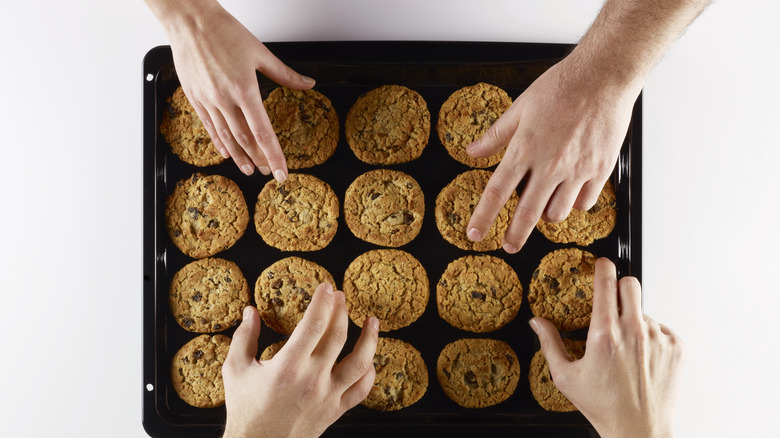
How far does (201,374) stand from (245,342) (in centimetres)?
25

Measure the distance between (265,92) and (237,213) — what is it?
0.43 metres

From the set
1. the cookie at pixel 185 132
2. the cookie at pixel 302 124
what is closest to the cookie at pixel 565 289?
the cookie at pixel 302 124

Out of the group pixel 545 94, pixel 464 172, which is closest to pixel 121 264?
pixel 464 172

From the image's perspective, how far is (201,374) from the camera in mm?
1720

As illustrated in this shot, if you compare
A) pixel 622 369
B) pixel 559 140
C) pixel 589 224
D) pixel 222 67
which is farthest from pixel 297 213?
pixel 622 369

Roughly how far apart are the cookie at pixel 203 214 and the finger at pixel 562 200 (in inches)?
40.2

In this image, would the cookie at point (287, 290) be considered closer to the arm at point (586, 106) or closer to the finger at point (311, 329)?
the finger at point (311, 329)

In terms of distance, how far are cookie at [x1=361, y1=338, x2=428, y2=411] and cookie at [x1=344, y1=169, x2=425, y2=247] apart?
1.25 feet

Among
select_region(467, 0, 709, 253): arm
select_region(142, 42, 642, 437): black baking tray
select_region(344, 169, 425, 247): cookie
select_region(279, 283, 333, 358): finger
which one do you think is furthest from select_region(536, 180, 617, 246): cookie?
select_region(279, 283, 333, 358): finger

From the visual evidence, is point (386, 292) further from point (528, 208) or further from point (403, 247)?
point (528, 208)

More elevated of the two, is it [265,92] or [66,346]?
[265,92]

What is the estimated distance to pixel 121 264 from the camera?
6.35ft

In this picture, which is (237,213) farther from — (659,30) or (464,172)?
(659,30)

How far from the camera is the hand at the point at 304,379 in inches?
58.2
